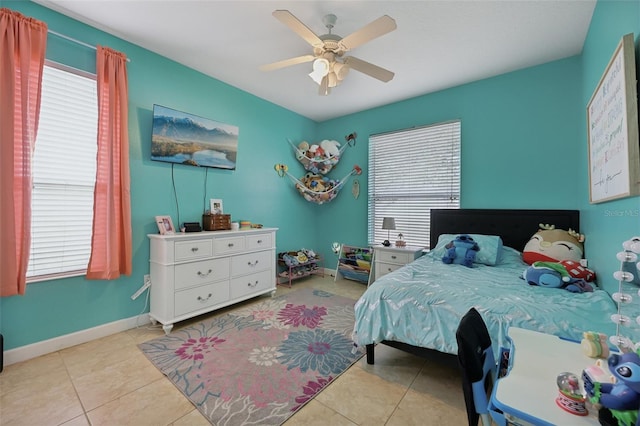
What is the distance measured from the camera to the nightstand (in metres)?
3.31

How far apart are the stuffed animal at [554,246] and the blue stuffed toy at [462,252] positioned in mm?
481

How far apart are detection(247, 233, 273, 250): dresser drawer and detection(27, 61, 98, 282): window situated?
149cm

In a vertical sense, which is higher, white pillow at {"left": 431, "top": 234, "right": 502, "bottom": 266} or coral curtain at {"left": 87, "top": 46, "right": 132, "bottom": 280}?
coral curtain at {"left": 87, "top": 46, "right": 132, "bottom": 280}

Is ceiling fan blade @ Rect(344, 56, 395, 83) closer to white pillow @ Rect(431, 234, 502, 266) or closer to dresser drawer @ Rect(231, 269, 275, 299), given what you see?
white pillow @ Rect(431, 234, 502, 266)

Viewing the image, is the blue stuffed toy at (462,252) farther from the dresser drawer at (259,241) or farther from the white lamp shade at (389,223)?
the dresser drawer at (259,241)

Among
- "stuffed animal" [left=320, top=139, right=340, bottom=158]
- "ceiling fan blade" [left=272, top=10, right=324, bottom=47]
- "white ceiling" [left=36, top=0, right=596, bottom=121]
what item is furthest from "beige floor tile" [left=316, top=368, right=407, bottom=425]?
"stuffed animal" [left=320, top=139, right=340, bottom=158]

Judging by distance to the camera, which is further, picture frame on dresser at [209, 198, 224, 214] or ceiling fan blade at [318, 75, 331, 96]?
picture frame on dresser at [209, 198, 224, 214]

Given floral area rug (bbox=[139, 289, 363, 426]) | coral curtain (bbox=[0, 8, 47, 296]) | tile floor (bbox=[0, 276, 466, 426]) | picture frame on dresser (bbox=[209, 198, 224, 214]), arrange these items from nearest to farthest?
1. tile floor (bbox=[0, 276, 466, 426])
2. floral area rug (bbox=[139, 289, 363, 426])
3. coral curtain (bbox=[0, 8, 47, 296])
4. picture frame on dresser (bbox=[209, 198, 224, 214])

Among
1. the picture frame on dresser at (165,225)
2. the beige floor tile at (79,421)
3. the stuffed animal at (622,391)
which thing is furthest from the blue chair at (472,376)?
the picture frame on dresser at (165,225)

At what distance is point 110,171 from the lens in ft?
7.65

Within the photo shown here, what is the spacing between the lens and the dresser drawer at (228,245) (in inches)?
112

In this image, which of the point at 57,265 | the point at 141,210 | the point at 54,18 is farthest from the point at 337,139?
the point at 57,265

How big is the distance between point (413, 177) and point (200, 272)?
302cm

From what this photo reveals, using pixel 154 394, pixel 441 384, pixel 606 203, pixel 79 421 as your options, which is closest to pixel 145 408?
pixel 154 394
